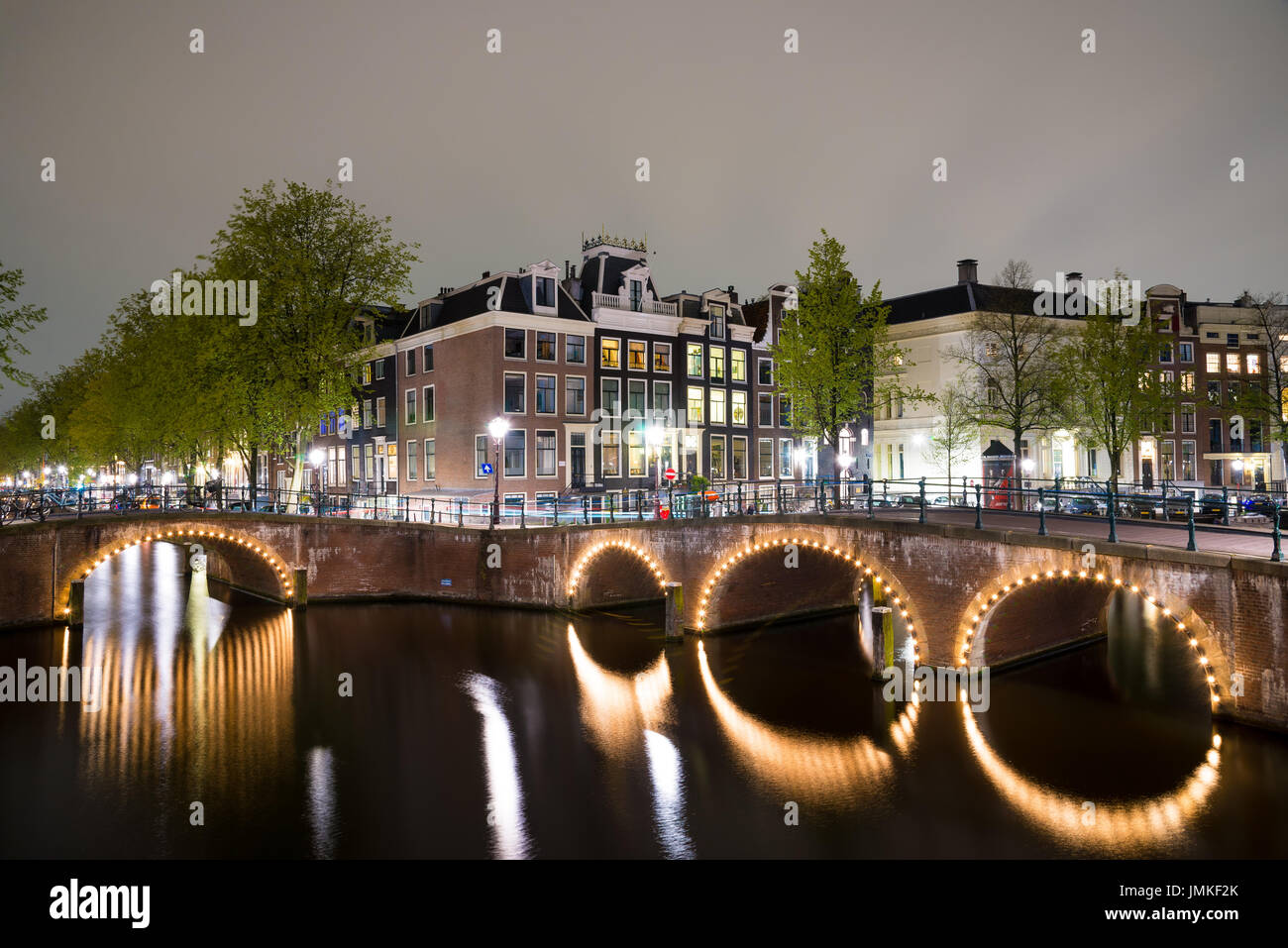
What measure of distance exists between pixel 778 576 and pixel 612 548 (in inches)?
229

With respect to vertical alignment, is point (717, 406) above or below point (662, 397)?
below

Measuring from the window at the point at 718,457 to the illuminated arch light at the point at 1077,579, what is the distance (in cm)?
2638

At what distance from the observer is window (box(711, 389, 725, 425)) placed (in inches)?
1768

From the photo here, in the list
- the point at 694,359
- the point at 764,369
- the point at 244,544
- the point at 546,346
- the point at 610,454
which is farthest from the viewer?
the point at 764,369

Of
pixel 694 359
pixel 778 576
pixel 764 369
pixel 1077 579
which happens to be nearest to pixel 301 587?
pixel 778 576

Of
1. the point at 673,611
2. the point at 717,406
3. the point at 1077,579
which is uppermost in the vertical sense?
the point at 717,406

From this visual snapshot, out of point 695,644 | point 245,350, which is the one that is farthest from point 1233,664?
point 245,350

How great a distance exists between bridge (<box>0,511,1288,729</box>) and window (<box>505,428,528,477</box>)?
8.15 metres

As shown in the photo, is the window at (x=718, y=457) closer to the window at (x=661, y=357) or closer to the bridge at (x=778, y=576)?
the window at (x=661, y=357)

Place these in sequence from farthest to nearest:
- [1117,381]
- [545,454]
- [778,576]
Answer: [545,454], [1117,381], [778,576]

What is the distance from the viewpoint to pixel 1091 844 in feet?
39.8

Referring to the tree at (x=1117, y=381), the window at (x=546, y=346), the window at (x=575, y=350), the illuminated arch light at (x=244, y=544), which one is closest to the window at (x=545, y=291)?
the window at (x=546, y=346)

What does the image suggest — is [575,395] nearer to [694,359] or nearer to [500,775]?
[694,359]

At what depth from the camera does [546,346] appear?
39938mm
